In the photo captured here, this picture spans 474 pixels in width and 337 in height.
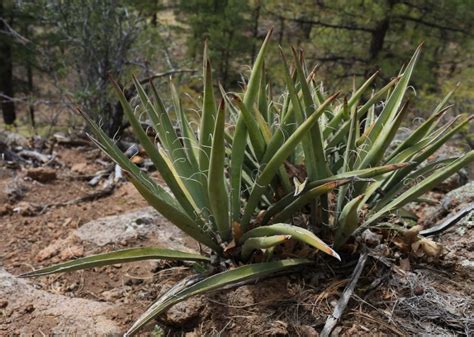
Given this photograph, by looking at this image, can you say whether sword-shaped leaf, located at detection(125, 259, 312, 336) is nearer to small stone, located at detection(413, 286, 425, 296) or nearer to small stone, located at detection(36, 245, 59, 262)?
small stone, located at detection(413, 286, 425, 296)

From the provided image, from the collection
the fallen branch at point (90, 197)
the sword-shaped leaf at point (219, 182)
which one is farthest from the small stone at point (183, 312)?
the fallen branch at point (90, 197)

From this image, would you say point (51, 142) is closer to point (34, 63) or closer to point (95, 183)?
point (95, 183)

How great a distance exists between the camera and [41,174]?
12.7ft

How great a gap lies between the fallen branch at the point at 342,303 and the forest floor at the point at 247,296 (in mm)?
39

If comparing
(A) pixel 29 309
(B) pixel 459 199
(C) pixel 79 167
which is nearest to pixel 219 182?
(A) pixel 29 309

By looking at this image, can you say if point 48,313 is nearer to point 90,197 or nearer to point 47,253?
point 47,253

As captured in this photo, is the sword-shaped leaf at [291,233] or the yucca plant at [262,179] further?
the yucca plant at [262,179]

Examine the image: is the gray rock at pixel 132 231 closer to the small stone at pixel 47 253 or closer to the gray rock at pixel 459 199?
the small stone at pixel 47 253

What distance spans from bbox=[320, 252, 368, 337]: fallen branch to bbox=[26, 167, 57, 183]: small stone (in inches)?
115

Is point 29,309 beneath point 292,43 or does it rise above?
beneath

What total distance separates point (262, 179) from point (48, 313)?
3.84ft

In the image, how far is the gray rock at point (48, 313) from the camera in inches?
76.9

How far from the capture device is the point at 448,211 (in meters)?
2.67

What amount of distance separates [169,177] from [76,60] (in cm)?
515
